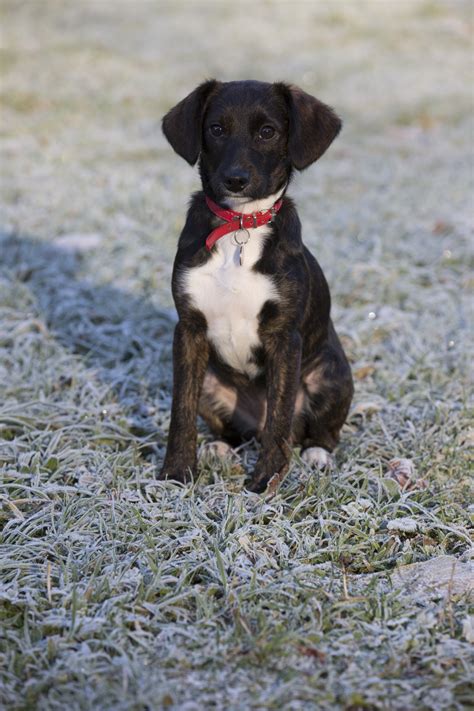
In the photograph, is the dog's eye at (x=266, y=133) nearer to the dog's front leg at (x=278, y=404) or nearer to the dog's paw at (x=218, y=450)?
the dog's front leg at (x=278, y=404)

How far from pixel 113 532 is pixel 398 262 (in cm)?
414

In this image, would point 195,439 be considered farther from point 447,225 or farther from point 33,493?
point 447,225

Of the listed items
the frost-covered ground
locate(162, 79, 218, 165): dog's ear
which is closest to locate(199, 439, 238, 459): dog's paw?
the frost-covered ground

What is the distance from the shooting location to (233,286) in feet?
11.8

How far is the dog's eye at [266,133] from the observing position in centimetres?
362

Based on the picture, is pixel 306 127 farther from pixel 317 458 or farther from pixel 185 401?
pixel 317 458

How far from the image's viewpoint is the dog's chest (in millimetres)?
3596

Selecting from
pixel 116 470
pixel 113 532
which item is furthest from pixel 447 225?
pixel 113 532

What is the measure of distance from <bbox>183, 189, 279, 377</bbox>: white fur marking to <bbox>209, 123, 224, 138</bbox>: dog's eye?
1.04ft

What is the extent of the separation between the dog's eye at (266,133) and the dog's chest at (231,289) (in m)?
0.39

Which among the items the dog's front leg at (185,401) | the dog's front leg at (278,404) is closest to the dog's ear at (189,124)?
the dog's front leg at (185,401)

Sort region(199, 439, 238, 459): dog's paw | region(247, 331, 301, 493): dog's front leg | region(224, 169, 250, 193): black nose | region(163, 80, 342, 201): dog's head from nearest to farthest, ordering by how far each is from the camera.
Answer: region(224, 169, 250, 193): black nose
region(163, 80, 342, 201): dog's head
region(247, 331, 301, 493): dog's front leg
region(199, 439, 238, 459): dog's paw

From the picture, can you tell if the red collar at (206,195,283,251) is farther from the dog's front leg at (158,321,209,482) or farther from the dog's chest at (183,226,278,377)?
the dog's front leg at (158,321,209,482)

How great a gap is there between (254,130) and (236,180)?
13.3 inches
